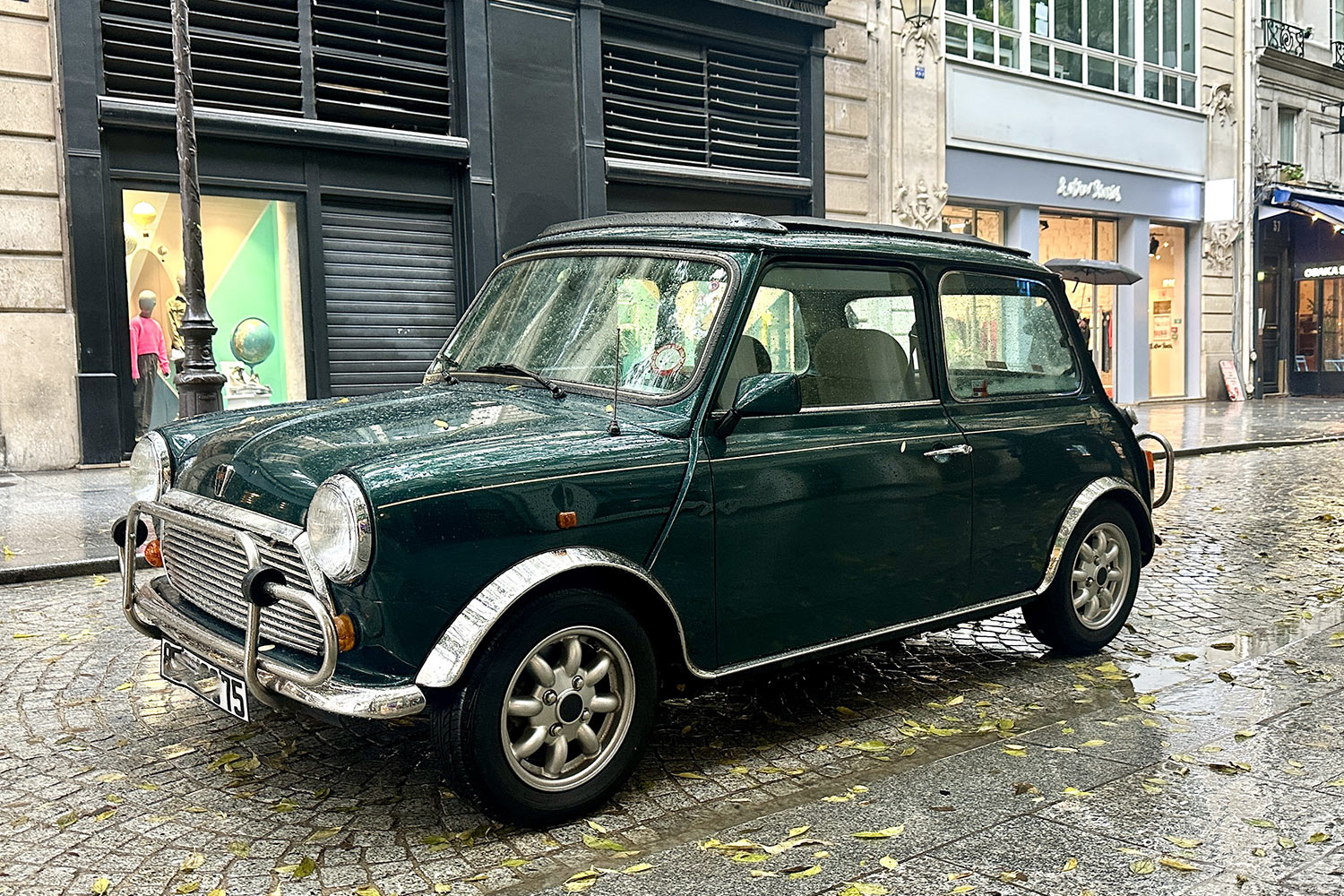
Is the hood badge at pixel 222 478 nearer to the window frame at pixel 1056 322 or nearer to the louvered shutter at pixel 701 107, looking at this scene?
the window frame at pixel 1056 322

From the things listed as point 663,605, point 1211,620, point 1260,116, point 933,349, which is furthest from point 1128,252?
point 663,605

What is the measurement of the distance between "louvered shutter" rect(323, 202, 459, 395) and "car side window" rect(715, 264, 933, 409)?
34.5 ft

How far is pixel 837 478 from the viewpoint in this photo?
4.52m

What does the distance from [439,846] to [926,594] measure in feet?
7.30

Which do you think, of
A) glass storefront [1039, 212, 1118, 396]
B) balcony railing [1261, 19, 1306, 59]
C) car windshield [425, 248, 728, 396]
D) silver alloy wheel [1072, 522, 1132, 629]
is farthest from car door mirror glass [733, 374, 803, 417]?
balcony railing [1261, 19, 1306, 59]

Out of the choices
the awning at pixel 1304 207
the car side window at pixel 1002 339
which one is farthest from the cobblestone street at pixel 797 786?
the awning at pixel 1304 207

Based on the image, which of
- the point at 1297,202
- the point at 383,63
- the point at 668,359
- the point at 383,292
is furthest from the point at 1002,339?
the point at 1297,202

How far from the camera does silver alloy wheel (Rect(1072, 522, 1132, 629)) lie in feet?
18.8

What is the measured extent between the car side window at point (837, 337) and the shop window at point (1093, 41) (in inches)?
698

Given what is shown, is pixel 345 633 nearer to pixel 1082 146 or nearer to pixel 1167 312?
pixel 1082 146

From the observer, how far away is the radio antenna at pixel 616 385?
3977 mm

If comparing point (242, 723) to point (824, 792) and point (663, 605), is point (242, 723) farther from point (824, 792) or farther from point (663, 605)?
point (824, 792)

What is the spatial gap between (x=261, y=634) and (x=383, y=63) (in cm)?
1190

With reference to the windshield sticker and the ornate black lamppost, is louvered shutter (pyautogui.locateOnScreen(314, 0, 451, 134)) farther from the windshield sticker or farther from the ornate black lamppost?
the windshield sticker
